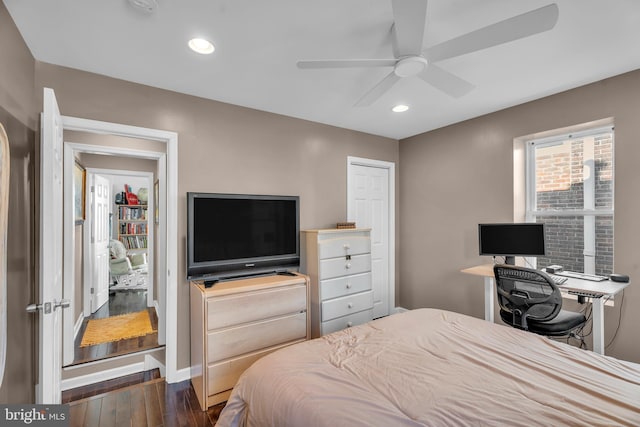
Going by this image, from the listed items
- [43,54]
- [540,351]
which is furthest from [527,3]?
[43,54]

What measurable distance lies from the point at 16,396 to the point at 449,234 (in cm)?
388

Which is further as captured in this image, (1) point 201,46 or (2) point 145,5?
(1) point 201,46

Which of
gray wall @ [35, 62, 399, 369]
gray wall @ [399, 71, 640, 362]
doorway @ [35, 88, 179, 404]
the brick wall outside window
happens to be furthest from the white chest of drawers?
the brick wall outside window

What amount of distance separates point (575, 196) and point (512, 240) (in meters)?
0.70

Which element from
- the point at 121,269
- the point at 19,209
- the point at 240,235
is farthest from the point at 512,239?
the point at 121,269

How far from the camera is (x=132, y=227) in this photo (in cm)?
636

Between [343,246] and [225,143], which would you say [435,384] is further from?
[225,143]

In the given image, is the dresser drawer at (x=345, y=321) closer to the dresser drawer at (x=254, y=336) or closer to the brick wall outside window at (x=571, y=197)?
the dresser drawer at (x=254, y=336)

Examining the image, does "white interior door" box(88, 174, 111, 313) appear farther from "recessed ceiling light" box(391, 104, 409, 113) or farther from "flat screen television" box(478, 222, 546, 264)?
"flat screen television" box(478, 222, 546, 264)

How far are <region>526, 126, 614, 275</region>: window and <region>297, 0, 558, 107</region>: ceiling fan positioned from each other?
5.52 ft

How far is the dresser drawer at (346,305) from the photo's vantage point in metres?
2.94

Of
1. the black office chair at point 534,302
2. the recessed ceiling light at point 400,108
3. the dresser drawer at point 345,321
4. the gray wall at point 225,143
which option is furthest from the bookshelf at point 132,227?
the black office chair at point 534,302

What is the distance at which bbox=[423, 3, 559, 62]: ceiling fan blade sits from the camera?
123 cm

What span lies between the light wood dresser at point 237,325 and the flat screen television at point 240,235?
168 mm
